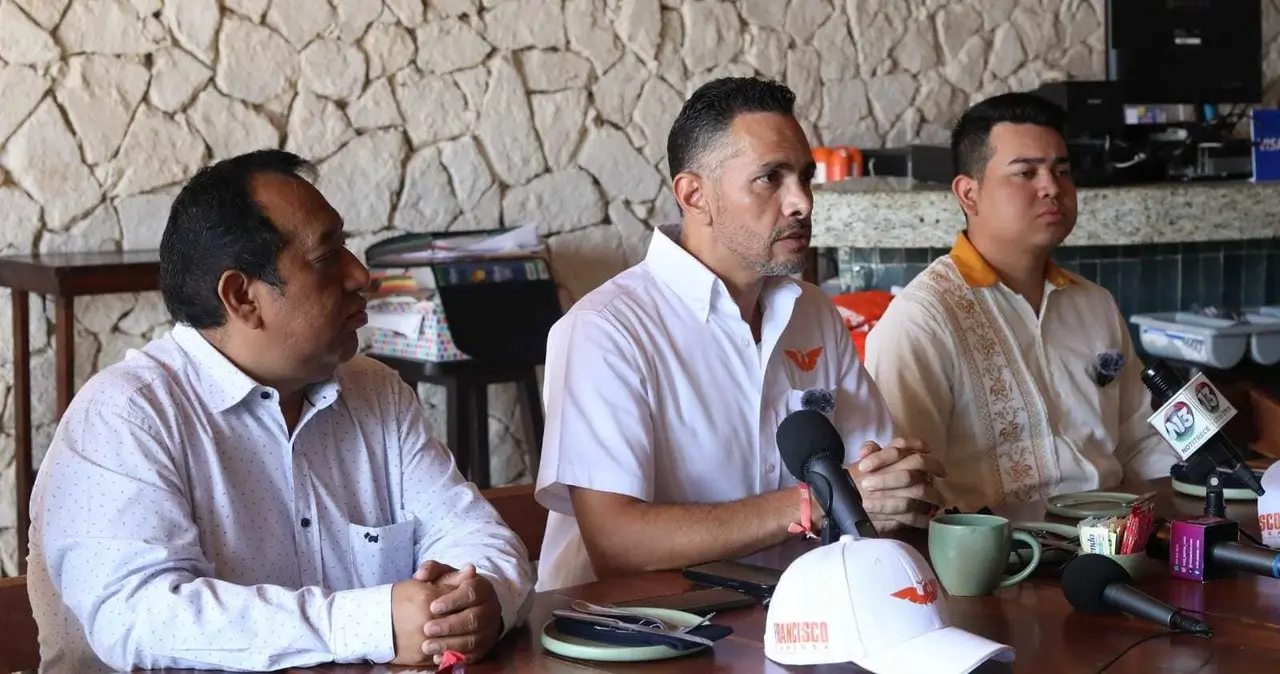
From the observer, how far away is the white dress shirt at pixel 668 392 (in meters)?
2.40

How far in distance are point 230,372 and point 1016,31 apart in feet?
15.0

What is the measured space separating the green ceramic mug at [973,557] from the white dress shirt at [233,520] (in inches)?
19.9

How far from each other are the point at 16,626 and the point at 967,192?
2.16 meters

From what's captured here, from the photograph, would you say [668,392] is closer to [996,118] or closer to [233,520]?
[233,520]

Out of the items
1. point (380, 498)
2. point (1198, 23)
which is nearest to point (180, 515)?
point (380, 498)

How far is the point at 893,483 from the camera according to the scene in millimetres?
2146

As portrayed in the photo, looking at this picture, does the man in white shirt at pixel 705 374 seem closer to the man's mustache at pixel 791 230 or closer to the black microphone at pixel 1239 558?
the man's mustache at pixel 791 230

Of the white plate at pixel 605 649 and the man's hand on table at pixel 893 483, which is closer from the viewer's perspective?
the white plate at pixel 605 649

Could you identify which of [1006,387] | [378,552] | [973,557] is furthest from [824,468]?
[1006,387]

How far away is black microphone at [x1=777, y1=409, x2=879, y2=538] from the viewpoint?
1625 millimetres

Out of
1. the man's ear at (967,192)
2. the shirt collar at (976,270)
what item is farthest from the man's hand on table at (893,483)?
the man's ear at (967,192)

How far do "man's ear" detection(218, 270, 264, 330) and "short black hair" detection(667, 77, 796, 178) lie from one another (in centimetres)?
93

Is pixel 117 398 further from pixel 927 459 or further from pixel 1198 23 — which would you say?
pixel 1198 23

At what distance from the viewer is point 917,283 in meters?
3.13
